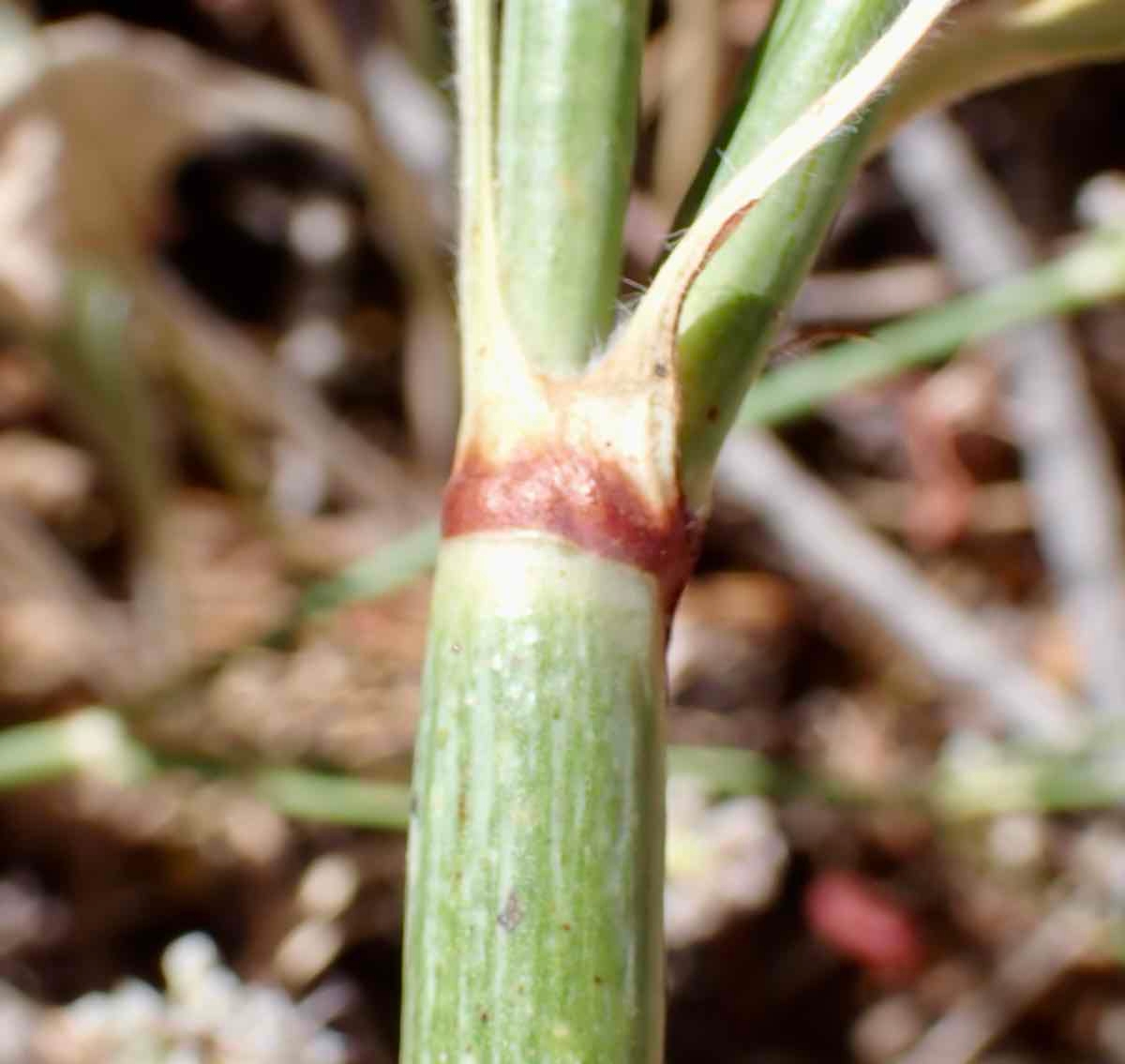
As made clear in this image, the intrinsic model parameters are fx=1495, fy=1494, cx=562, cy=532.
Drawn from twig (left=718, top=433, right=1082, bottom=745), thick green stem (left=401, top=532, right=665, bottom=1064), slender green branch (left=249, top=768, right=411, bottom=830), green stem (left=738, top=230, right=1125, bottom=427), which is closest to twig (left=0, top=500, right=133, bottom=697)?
slender green branch (left=249, top=768, right=411, bottom=830)

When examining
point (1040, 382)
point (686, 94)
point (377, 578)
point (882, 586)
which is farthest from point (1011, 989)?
point (686, 94)

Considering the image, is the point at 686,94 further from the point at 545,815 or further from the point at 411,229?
the point at 545,815

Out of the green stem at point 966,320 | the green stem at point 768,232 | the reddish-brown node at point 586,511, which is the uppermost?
the green stem at point 966,320

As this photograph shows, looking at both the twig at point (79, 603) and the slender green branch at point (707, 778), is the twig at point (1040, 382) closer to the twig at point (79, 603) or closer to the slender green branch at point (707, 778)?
the slender green branch at point (707, 778)

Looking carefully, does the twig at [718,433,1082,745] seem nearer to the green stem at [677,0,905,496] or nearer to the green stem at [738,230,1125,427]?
the green stem at [738,230,1125,427]

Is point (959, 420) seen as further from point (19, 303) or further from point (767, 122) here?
point (767, 122)

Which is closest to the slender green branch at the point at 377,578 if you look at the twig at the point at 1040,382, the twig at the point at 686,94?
the twig at the point at 686,94
